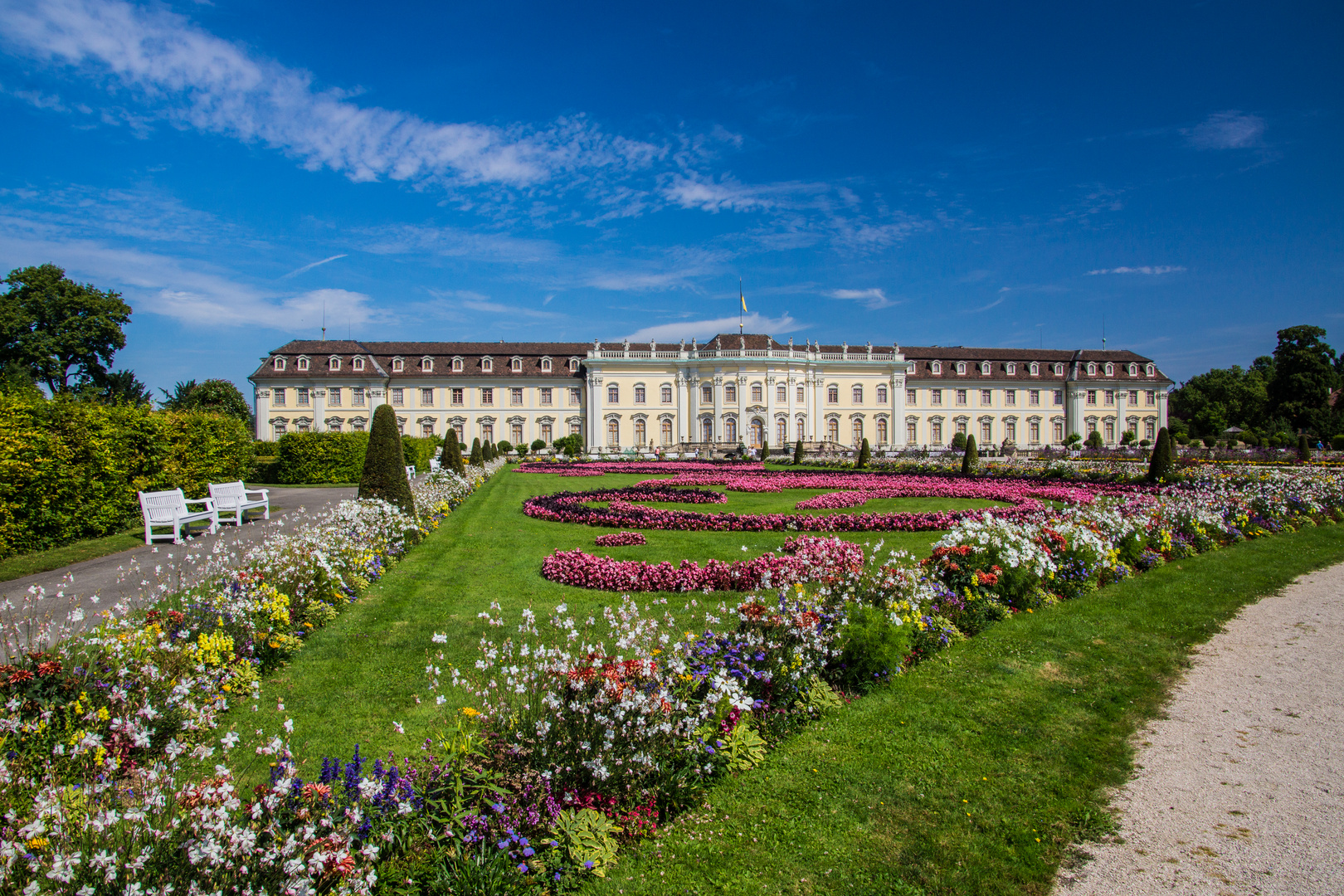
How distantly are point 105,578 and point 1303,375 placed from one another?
215 ft

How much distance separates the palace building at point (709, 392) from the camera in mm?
47594

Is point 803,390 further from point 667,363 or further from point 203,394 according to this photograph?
point 203,394

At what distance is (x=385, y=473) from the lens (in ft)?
34.4

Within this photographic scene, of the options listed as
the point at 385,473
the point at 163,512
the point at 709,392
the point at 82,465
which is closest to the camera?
the point at 82,465

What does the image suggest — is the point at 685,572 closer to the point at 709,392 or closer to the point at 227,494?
the point at 227,494

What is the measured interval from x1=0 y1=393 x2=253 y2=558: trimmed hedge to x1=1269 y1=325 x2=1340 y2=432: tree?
62373 millimetres

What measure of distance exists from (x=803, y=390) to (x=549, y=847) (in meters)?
50.6

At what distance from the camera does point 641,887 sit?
2.64 metres

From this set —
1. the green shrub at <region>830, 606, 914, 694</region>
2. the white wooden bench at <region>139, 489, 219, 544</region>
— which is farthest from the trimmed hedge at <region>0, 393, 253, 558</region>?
the green shrub at <region>830, 606, 914, 694</region>

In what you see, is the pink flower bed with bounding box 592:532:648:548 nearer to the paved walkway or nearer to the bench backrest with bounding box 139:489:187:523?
the paved walkway

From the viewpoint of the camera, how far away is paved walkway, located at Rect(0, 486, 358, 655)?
575 cm

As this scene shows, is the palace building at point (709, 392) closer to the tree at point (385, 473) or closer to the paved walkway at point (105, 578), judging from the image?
the tree at point (385, 473)

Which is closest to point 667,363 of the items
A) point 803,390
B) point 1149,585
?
point 803,390

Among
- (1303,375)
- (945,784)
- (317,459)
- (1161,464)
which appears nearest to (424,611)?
(945,784)
